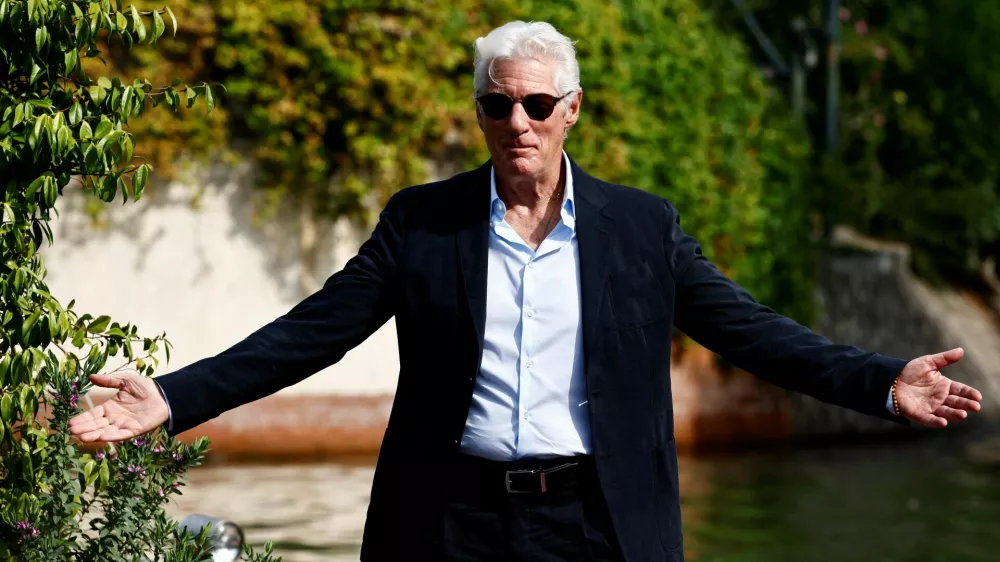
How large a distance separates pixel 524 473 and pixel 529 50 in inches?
39.6

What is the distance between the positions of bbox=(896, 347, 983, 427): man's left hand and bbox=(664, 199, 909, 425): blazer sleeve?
0.03 m

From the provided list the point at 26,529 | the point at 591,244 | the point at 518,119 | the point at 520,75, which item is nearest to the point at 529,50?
the point at 520,75

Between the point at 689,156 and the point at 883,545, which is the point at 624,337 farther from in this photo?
the point at 689,156

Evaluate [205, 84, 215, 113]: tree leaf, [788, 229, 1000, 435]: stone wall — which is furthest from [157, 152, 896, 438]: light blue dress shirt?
[788, 229, 1000, 435]: stone wall

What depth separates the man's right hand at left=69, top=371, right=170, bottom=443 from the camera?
383 cm

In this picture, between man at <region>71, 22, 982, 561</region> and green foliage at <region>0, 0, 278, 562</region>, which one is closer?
man at <region>71, 22, 982, 561</region>

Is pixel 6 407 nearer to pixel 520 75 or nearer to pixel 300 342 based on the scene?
pixel 300 342

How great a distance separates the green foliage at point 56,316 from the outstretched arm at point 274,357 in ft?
1.06

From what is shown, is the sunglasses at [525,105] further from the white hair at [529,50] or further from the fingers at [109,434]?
the fingers at [109,434]

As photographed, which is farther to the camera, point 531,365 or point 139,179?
point 139,179

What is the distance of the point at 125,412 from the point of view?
391 cm

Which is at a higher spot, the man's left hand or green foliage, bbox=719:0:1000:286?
green foliage, bbox=719:0:1000:286

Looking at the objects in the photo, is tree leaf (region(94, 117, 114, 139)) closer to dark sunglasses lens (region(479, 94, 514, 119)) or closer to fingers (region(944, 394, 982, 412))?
dark sunglasses lens (region(479, 94, 514, 119))

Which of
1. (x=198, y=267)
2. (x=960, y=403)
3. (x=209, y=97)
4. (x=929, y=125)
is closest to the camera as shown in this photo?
(x=960, y=403)
